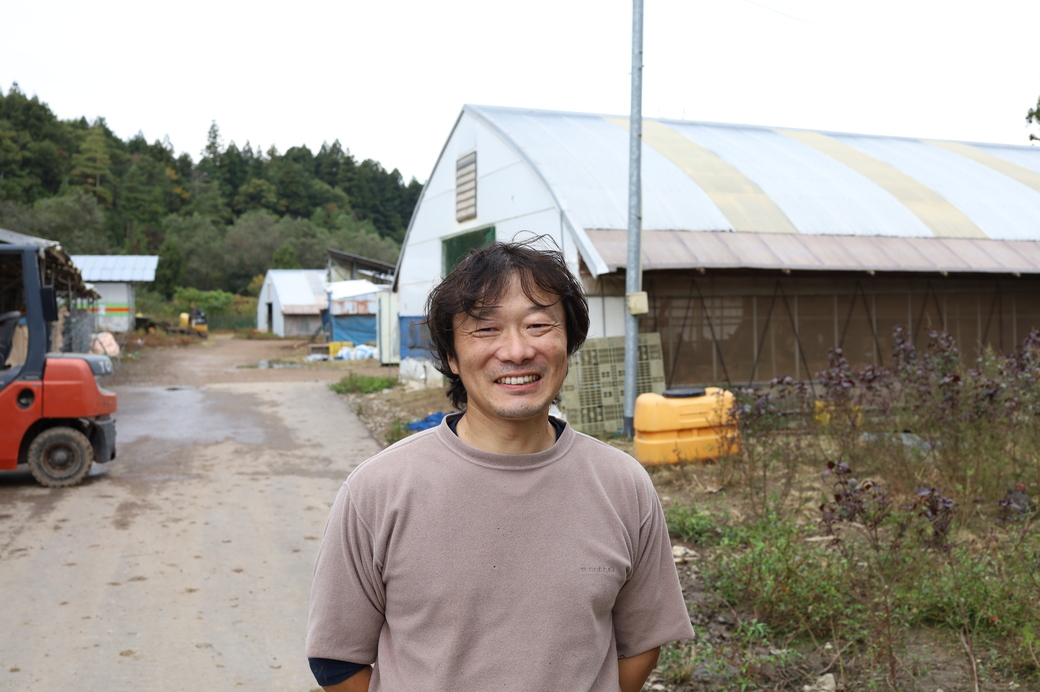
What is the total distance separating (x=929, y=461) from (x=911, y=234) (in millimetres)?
8586

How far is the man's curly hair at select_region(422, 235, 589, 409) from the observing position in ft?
6.59

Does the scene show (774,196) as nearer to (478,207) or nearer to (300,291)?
(478,207)

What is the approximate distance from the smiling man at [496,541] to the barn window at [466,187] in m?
14.4

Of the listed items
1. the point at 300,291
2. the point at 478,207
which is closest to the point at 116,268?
the point at 300,291

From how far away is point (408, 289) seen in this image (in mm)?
20547

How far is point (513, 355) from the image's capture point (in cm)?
195

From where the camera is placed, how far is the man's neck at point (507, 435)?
1958mm

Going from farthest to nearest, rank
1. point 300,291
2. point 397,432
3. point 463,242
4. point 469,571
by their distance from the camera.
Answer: point 300,291, point 463,242, point 397,432, point 469,571

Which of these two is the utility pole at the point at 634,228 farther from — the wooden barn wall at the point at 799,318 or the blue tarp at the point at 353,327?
the blue tarp at the point at 353,327

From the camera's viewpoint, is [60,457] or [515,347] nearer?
[515,347]

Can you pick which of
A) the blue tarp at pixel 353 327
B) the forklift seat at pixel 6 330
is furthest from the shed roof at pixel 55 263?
the blue tarp at pixel 353 327

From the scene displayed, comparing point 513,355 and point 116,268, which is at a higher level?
point 116,268

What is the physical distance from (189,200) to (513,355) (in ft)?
317

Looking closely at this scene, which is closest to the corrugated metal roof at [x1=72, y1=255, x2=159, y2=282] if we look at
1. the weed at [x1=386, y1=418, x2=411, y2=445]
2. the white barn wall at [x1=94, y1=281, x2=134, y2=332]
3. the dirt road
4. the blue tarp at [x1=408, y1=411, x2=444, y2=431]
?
the white barn wall at [x1=94, y1=281, x2=134, y2=332]
